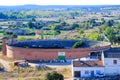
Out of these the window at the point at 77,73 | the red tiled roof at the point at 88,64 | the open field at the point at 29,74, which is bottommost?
the open field at the point at 29,74

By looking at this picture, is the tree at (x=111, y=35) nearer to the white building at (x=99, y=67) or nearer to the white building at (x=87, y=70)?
the white building at (x=99, y=67)

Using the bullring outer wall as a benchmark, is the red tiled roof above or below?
above

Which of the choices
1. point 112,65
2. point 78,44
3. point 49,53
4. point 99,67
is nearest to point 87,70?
point 99,67

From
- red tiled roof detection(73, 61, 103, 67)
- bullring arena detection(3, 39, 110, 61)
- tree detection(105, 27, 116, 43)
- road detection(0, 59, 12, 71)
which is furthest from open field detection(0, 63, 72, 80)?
tree detection(105, 27, 116, 43)

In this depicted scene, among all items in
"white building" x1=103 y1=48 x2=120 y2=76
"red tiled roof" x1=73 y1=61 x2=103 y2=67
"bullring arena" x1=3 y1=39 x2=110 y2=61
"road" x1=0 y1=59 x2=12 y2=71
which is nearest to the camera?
"red tiled roof" x1=73 y1=61 x2=103 y2=67

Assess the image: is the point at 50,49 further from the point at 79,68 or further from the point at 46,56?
the point at 79,68

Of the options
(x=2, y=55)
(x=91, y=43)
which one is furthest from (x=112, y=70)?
(x=2, y=55)

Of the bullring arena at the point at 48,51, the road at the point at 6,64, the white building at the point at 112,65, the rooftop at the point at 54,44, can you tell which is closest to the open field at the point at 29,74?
the road at the point at 6,64

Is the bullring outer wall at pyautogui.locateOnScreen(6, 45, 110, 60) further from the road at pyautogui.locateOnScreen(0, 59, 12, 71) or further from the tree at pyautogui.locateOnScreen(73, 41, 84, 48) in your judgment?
the road at pyautogui.locateOnScreen(0, 59, 12, 71)
